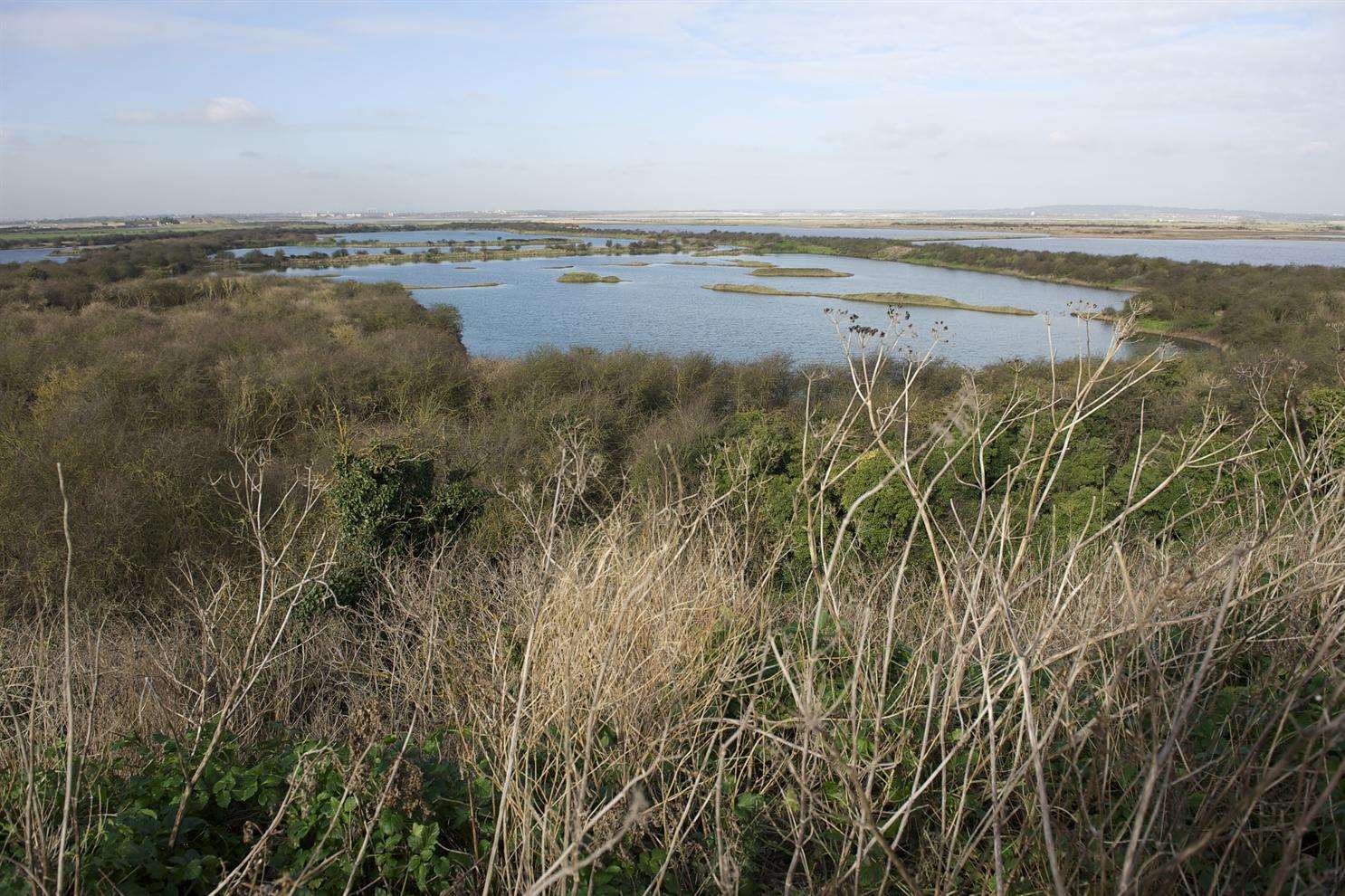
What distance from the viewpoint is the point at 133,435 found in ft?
51.6

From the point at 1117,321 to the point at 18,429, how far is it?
20301 millimetres

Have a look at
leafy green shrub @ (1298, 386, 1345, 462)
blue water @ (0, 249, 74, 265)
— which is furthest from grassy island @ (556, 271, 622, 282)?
leafy green shrub @ (1298, 386, 1345, 462)

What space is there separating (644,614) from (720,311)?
121 ft

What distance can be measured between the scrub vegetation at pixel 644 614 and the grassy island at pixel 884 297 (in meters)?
8.01

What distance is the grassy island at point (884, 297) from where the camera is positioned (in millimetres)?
31520

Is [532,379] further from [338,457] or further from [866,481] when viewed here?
[866,481]

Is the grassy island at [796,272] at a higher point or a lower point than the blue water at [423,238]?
lower

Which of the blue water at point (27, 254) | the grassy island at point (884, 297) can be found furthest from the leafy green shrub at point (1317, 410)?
the blue water at point (27, 254)

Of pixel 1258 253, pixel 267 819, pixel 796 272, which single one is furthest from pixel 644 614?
pixel 1258 253

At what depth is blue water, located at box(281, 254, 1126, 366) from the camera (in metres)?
29.2

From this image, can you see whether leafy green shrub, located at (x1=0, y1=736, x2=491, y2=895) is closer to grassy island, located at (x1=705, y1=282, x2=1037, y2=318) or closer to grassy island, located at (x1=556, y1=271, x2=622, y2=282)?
grassy island, located at (x1=705, y1=282, x2=1037, y2=318)

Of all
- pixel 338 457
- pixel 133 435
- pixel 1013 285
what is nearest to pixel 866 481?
pixel 338 457

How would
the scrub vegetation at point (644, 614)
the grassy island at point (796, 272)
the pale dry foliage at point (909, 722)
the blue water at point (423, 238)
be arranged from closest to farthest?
the pale dry foliage at point (909, 722) < the scrub vegetation at point (644, 614) < the grassy island at point (796, 272) < the blue water at point (423, 238)

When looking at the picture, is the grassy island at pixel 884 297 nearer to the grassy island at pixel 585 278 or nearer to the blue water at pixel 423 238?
the grassy island at pixel 585 278
